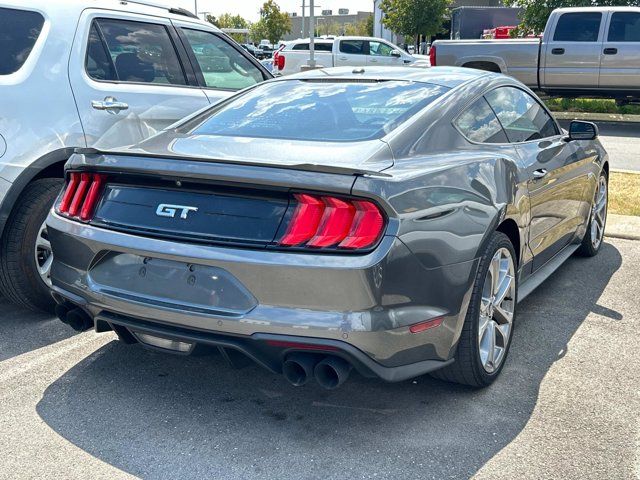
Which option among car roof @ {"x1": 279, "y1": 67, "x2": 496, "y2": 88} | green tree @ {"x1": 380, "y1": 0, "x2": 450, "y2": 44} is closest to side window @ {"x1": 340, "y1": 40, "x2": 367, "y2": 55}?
green tree @ {"x1": 380, "y1": 0, "x2": 450, "y2": 44}

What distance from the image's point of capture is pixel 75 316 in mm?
3486

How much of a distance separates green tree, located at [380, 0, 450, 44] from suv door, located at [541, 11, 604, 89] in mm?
24488

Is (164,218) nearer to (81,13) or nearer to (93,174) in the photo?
(93,174)

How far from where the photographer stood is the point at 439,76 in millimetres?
4160

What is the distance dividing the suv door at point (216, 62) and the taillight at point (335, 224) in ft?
10.4

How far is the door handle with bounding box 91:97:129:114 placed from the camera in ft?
15.9

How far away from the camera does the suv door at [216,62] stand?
19.2 ft

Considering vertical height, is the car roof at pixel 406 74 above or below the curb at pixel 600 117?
A: above

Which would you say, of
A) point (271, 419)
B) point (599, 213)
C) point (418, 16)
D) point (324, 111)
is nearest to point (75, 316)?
point (271, 419)

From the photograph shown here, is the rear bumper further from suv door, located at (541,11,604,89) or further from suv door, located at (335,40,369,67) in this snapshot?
suv door, located at (335,40,369,67)

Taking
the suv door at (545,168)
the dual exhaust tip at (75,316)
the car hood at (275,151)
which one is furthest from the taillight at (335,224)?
the suv door at (545,168)

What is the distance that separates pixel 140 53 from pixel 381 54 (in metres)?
18.7

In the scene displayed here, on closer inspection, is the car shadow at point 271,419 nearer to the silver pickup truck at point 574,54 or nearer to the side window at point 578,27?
the silver pickup truck at point 574,54

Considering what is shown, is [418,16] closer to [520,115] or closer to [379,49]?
[379,49]
